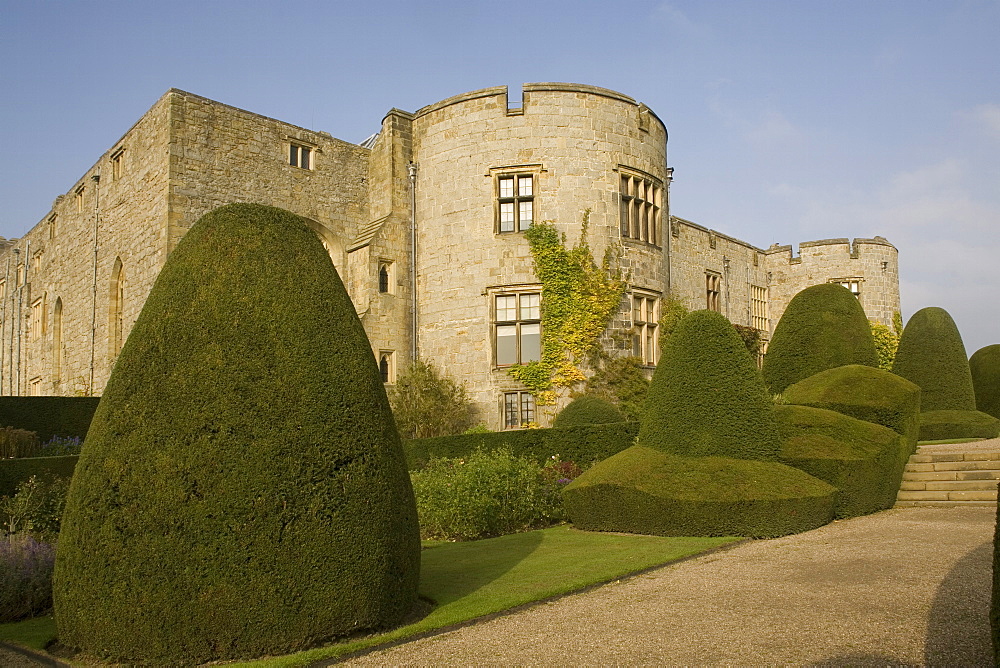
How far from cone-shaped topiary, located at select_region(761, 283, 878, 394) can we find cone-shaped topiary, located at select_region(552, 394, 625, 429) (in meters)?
3.01

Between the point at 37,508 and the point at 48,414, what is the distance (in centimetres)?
757

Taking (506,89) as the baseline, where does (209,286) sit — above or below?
below

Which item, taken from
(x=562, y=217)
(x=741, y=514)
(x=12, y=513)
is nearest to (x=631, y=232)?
(x=562, y=217)

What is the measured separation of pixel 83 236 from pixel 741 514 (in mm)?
21391

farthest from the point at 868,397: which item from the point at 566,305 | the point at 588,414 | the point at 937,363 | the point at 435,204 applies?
the point at 435,204

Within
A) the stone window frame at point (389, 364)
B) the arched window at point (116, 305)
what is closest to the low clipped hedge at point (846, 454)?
the stone window frame at point (389, 364)

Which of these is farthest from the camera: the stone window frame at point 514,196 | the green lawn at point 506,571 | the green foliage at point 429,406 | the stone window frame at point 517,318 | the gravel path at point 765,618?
the stone window frame at point 514,196

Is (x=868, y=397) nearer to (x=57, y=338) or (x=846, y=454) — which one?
(x=846, y=454)

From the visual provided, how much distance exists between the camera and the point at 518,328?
61.7 ft

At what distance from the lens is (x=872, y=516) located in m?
10.3

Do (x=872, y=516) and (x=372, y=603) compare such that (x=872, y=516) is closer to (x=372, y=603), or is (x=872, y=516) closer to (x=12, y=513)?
(x=372, y=603)

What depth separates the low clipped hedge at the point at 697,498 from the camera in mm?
8828

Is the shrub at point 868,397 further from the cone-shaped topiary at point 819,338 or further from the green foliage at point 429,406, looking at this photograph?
the green foliage at point 429,406

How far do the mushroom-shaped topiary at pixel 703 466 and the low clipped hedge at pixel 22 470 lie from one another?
629 centimetres
